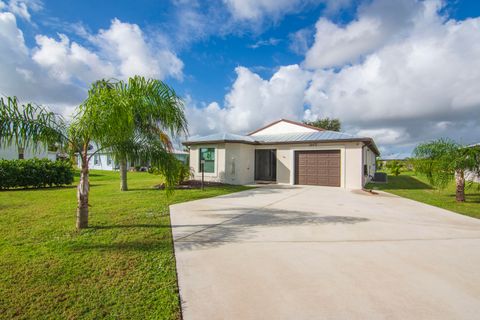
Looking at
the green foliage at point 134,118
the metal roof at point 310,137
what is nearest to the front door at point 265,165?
the metal roof at point 310,137

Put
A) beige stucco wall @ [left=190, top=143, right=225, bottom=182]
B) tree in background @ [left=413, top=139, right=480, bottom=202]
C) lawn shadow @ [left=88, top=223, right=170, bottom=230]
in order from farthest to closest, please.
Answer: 1. beige stucco wall @ [left=190, top=143, right=225, bottom=182]
2. tree in background @ [left=413, top=139, right=480, bottom=202]
3. lawn shadow @ [left=88, top=223, right=170, bottom=230]

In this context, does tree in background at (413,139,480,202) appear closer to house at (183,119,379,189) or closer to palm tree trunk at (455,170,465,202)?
palm tree trunk at (455,170,465,202)

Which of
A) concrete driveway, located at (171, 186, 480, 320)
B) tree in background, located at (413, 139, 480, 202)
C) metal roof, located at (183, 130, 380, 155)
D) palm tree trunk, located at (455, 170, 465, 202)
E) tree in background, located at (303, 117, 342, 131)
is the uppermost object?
tree in background, located at (303, 117, 342, 131)

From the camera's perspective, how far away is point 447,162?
31.9ft

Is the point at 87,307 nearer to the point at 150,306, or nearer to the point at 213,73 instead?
the point at 150,306

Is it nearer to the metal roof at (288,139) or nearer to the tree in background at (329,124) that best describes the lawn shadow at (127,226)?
the metal roof at (288,139)

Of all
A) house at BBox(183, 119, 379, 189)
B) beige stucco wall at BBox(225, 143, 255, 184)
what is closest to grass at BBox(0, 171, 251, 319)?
house at BBox(183, 119, 379, 189)

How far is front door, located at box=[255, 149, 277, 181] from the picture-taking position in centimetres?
1811

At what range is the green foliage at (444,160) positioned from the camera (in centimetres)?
956

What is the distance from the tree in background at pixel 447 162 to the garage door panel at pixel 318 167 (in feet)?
15.2

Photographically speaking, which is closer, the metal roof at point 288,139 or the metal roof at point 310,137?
the metal roof at point 288,139

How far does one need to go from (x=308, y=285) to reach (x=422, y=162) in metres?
10.5

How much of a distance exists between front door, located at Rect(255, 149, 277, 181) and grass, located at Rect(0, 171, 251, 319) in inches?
487

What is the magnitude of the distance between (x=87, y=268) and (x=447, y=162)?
12.6 meters
